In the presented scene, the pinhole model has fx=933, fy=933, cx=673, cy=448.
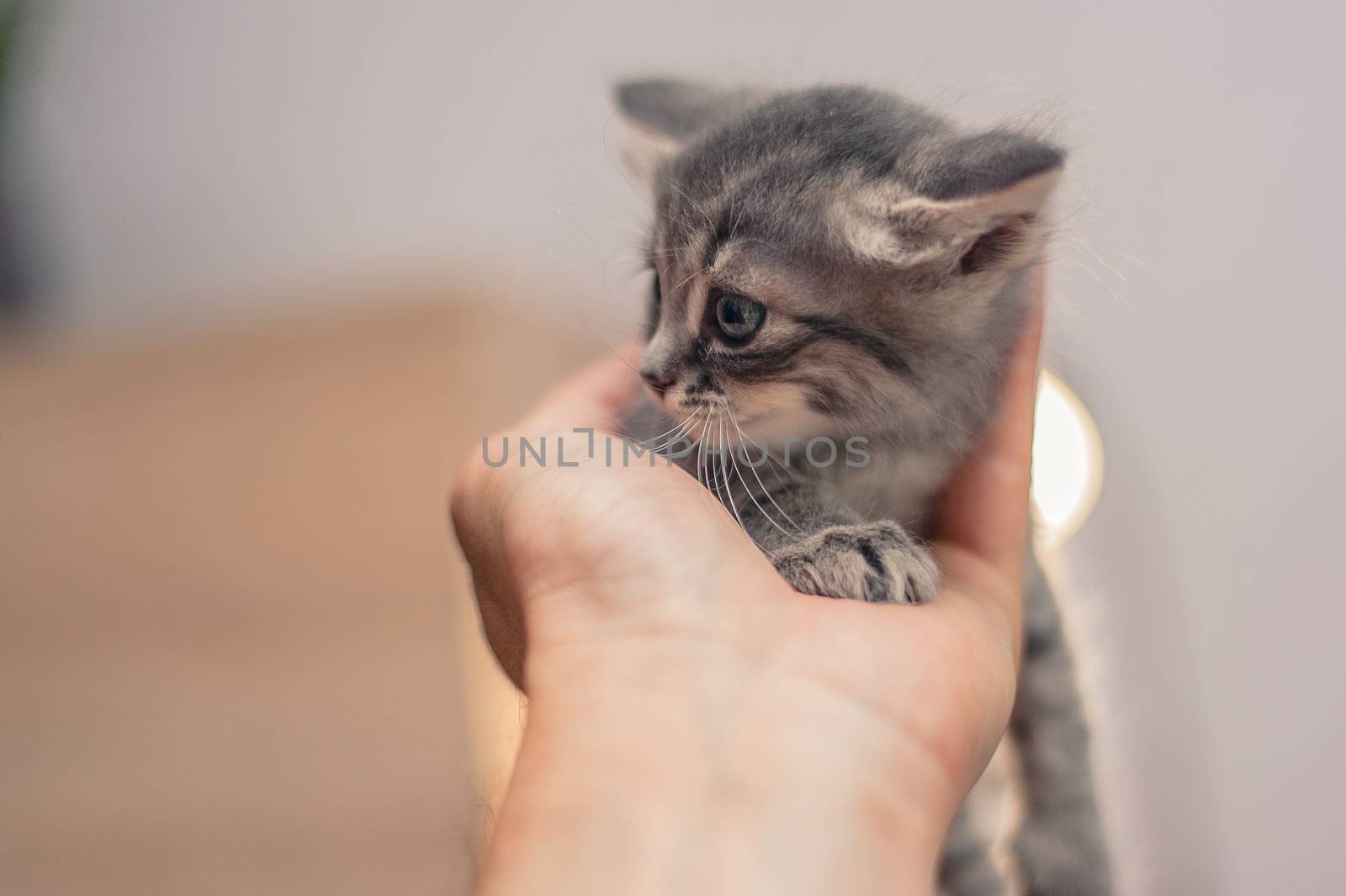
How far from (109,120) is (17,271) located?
22.3 inches

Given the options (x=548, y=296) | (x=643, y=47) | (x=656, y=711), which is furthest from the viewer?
(x=548, y=296)

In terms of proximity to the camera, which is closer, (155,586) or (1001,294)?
(1001,294)

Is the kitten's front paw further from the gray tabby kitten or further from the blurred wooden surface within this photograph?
the blurred wooden surface

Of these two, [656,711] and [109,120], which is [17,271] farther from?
[656,711]

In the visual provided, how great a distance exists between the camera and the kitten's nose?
970 millimetres

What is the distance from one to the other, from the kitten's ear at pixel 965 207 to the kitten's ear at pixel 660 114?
30 cm

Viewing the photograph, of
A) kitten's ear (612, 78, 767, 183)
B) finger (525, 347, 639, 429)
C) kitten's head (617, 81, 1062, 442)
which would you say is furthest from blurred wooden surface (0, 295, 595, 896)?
kitten's ear (612, 78, 767, 183)

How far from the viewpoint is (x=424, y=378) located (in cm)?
224

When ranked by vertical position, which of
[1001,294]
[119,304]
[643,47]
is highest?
[643,47]

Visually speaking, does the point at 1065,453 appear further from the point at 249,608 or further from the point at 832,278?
the point at 249,608

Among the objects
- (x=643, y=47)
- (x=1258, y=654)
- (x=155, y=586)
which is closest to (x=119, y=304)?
(x=155, y=586)

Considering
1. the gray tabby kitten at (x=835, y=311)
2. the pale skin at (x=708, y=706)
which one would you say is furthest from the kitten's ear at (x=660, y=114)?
the pale skin at (x=708, y=706)

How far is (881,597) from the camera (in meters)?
0.84

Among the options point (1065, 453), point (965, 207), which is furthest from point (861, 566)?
point (1065, 453)
